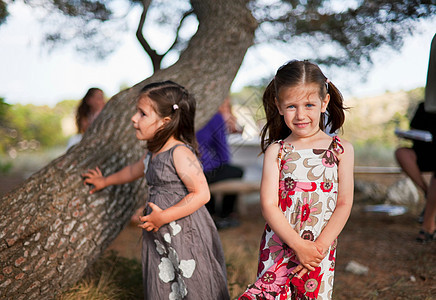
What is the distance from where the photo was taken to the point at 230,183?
5426mm

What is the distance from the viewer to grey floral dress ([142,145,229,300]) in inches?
79.8

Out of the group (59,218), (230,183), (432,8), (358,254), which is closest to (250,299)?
(59,218)

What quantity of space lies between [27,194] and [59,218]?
0.22m

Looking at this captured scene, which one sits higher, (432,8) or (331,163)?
(432,8)

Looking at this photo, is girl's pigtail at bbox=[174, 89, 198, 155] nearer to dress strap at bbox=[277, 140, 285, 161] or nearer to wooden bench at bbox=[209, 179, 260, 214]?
dress strap at bbox=[277, 140, 285, 161]

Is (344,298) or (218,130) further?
(218,130)

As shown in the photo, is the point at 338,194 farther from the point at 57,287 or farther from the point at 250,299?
the point at 57,287

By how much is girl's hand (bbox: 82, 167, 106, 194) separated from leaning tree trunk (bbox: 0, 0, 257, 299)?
0.04 meters

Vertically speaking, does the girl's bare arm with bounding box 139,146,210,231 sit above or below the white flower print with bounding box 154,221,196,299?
above

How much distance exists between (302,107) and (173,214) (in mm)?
809

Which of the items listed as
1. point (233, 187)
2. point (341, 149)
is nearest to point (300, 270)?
point (341, 149)

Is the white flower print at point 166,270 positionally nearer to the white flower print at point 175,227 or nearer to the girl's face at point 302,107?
the white flower print at point 175,227

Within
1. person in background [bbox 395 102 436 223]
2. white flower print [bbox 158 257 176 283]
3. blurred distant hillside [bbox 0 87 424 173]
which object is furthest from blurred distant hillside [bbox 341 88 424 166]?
white flower print [bbox 158 257 176 283]

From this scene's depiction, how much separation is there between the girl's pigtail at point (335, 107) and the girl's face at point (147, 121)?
0.87 m
